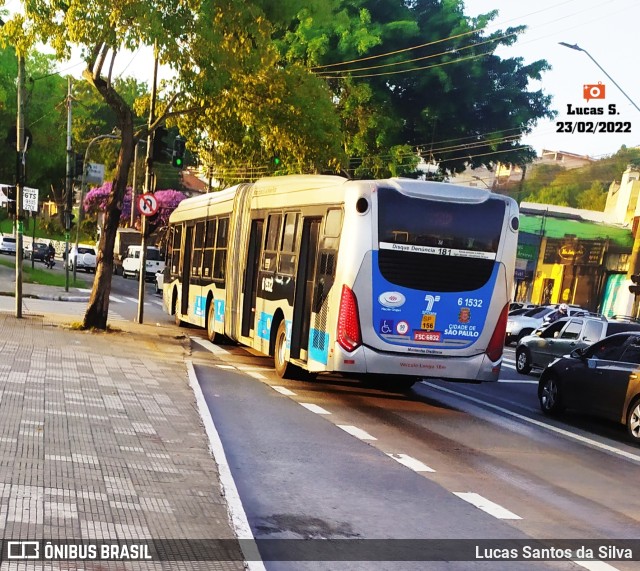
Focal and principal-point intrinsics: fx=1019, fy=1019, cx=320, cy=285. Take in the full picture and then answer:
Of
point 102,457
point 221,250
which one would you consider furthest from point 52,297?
point 102,457

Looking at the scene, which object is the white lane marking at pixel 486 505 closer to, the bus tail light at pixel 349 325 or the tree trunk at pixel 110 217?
the bus tail light at pixel 349 325

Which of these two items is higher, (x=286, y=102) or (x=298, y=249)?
(x=286, y=102)

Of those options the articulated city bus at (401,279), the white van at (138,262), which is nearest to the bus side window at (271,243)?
the articulated city bus at (401,279)

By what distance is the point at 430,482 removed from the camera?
30.9ft

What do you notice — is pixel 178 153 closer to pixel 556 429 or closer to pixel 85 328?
pixel 85 328

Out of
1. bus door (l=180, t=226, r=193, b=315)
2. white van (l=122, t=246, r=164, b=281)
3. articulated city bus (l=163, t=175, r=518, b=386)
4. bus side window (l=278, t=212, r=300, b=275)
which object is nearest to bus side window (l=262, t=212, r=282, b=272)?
bus side window (l=278, t=212, r=300, b=275)

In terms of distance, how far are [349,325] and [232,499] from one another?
6.41m

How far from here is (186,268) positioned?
1013 inches

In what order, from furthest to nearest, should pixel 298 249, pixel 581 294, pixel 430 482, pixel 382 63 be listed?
pixel 581 294 → pixel 382 63 → pixel 298 249 → pixel 430 482

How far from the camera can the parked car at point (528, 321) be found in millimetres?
36062

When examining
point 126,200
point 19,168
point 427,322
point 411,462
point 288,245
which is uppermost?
point 126,200

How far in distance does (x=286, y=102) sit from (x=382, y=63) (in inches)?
946

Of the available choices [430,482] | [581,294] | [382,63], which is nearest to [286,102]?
[430,482]

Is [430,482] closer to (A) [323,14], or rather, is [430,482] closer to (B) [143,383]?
(B) [143,383]
